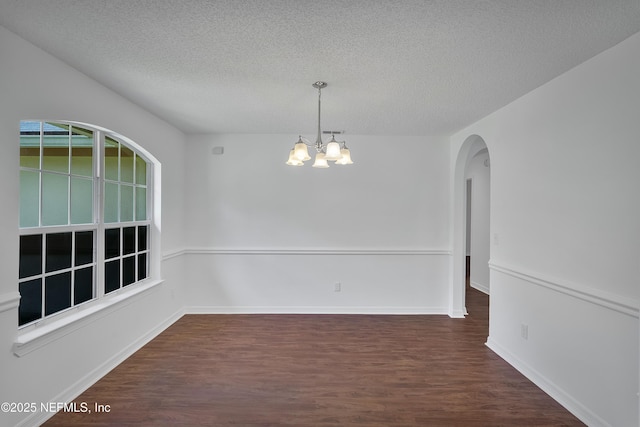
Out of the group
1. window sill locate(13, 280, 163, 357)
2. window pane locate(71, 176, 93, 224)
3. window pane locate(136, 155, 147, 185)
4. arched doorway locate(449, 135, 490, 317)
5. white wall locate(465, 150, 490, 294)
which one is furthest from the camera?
white wall locate(465, 150, 490, 294)

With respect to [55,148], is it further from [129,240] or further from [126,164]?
[129,240]

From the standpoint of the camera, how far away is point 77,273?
2.62 metres

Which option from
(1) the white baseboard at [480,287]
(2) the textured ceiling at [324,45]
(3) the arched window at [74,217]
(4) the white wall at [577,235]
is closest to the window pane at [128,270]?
(3) the arched window at [74,217]

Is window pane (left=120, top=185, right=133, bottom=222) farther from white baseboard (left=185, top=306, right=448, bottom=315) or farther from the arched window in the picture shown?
white baseboard (left=185, top=306, right=448, bottom=315)

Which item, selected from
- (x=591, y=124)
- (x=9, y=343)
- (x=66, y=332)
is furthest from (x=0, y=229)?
(x=591, y=124)

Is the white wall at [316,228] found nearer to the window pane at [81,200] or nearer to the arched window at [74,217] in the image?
the arched window at [74,217]

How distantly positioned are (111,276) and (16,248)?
1.17 meters

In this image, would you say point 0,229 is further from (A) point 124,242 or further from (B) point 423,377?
(B) point 423,377

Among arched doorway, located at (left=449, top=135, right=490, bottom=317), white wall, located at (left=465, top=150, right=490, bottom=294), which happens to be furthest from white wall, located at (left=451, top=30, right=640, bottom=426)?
white wall, located at (left=465, top=150, right=490, bottom=294)

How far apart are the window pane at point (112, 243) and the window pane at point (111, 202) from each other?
12cm

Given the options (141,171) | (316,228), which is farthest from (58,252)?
(316,228)

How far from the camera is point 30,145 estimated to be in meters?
2.22

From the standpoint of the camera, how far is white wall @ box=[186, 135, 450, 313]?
4.46 meters

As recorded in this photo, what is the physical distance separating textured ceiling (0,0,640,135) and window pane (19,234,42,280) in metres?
1.30
